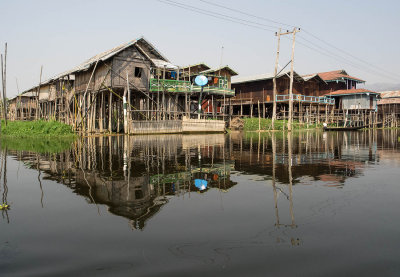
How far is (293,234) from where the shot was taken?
402 centimetres

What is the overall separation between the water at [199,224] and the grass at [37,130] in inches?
615

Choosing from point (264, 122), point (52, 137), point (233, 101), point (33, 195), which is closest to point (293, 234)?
point (33, 195)

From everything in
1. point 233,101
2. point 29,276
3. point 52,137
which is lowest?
point 29,276

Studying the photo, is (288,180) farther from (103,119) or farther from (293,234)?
(103,119)

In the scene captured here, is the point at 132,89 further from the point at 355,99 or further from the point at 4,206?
the point at 355,99

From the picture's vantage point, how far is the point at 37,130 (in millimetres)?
23609

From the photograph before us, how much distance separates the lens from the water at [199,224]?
127 inches

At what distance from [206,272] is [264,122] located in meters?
38.8

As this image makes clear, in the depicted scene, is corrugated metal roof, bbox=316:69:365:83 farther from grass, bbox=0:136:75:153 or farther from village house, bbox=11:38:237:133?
grass, bbox=0:136:75:153

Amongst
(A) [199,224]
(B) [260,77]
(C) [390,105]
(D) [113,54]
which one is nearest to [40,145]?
(D) [113,54]

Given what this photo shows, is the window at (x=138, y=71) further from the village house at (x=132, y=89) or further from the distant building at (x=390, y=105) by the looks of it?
the distant building at (x=390, y=105)

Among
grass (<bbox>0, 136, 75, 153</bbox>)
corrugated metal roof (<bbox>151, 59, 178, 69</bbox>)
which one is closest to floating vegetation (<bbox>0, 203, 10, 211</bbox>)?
grass (<bbox>0, 136, 75, 153</bbox>)

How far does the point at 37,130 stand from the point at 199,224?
2244 centimetres

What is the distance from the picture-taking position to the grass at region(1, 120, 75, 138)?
23094 mm
